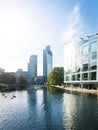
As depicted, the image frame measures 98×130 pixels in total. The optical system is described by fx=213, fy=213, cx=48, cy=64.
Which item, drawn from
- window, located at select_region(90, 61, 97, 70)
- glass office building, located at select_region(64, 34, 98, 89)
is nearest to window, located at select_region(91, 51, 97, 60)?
glass office building, located at select_region(64, 34, 98, 89)

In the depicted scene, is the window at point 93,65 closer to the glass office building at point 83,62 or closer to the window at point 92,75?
the glass office building at point 83,62

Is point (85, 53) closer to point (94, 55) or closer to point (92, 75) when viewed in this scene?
point (94, 55)

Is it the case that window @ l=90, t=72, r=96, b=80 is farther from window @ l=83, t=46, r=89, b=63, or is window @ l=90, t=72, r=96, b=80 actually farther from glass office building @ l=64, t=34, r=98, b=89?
window @ l=83, t=46, r=89, b=63

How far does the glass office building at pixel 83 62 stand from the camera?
4695 inches

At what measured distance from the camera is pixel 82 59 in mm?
131750

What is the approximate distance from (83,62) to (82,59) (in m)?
2.36

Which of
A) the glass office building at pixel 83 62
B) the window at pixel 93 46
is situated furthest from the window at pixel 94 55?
the window at pixel 93 46

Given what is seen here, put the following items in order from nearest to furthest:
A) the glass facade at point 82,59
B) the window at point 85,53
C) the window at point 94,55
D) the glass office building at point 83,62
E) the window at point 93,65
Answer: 1. the window at point 94,55
2. the window at point 93,65
3. the glass office building at point 83,62
4. the glass facade at point 82,59
5. the window at point 85,53

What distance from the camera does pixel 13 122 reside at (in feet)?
144

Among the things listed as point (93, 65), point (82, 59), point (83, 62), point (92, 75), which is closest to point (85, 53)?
point (82, 59)

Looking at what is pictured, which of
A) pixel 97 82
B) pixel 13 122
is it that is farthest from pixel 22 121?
pixel 97 82

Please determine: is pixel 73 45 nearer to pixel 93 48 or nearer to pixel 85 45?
pixel 85 45

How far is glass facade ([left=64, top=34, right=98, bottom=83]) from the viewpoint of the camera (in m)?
119

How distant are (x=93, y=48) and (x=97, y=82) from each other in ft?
62.6
